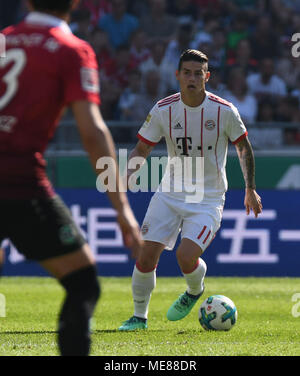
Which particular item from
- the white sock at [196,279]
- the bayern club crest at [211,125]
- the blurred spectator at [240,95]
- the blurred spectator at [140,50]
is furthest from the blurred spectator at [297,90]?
the white sock at [196,279]

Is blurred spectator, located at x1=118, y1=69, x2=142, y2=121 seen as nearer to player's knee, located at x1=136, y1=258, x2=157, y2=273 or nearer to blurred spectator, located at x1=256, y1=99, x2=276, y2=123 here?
blurred spectator, located at x1=256, y1=99, x2=276, y2=123

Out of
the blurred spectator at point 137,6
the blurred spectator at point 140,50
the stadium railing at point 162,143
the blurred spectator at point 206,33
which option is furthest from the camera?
the blurred spectator at point 137,6

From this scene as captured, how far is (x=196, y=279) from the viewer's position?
25.5 feet

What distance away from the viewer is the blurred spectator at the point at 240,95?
14367 millimetres

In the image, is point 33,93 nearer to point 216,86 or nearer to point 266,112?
point 216,86

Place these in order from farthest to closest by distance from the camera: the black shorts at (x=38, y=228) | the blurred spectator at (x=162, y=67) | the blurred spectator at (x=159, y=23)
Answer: the blurred spectator at (x=159, y=23) → the blurred spectator at (x=162, y=67) → the black shorts at (x=38, y=228)

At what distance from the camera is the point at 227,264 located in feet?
40.8

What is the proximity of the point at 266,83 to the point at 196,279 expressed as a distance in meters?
7.89

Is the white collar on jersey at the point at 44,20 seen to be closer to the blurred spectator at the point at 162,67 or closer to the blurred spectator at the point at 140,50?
the blurred spectator at the point at 162,67

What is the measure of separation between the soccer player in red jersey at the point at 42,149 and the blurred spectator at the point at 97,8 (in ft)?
40.7

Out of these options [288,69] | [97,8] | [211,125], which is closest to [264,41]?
[288,69]

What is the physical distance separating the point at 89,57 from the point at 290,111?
10.8 meters

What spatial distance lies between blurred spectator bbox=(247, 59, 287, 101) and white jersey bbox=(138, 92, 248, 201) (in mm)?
7227
